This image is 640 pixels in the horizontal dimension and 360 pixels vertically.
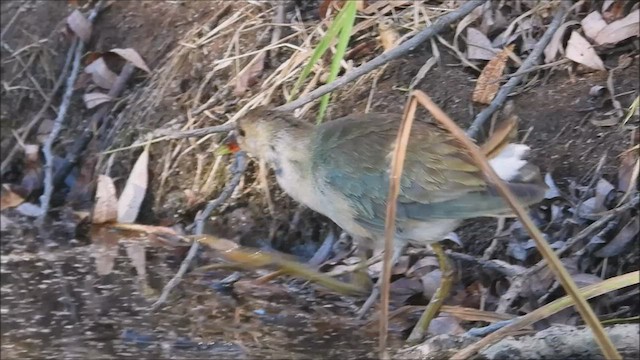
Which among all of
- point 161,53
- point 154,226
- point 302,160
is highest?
point 161,53

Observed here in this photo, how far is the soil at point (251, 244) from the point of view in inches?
125

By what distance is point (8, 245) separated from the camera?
4.41 metres

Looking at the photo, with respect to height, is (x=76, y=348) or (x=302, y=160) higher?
(x=302, y=160)

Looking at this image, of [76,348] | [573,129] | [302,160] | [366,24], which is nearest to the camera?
[76,348]

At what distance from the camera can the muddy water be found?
3.10 m

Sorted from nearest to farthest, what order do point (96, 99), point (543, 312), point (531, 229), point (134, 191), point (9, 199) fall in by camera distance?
point (531, 229)
point (543, 312)
point (134, 191)
point (9, 199)
point (96, 99)

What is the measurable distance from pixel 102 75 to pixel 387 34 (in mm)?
1521

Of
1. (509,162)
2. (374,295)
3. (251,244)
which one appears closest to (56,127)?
(251,244)

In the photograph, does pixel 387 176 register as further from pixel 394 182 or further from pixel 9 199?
pixel 9 199

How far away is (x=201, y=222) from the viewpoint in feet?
12.5

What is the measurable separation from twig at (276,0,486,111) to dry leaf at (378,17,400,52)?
260mm

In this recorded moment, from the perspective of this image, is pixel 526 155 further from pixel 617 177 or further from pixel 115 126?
pixel 115 126

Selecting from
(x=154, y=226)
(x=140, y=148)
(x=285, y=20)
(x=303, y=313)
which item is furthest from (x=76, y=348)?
(x=285, y=20)

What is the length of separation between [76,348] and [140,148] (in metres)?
1.67
